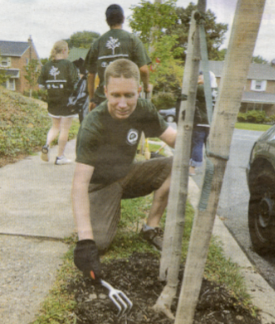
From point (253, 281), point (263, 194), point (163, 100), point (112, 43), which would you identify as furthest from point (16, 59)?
point (253, 281)

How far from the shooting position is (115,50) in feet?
6.03

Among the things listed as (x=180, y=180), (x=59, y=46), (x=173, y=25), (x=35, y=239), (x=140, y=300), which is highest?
(x=173, y=25)

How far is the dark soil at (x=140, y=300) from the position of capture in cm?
141

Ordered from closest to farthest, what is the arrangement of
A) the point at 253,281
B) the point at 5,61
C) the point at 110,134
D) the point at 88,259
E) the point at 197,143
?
1. the point at 88,259
2. the point at 110,134
3. the point at 253,281
4. the point at 5,61
5. the point at 197,143

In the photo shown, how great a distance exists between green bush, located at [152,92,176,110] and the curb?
49cm

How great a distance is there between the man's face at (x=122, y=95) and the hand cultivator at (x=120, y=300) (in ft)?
2.58

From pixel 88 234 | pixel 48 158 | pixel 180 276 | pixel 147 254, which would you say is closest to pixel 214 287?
pixel 180 276

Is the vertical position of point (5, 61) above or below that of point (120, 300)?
above

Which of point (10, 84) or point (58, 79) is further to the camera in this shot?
point (10, 84)

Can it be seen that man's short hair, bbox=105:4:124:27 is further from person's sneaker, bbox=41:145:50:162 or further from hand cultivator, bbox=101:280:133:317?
person's sneaker, bbox=41:145:50:162

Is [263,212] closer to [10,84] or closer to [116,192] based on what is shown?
[116,192]

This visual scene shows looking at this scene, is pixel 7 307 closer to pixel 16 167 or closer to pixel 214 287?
pixel 214 287

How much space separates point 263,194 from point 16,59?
5.50ft

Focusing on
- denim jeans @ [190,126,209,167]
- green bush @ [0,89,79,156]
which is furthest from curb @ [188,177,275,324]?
green bush @ [0,89,79,156]
